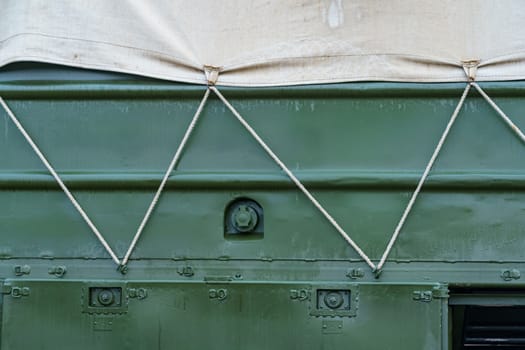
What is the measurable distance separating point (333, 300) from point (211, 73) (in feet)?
4.08

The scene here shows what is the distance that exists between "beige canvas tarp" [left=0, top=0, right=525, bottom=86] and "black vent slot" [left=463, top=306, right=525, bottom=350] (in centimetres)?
132

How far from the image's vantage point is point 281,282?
13.6 ft

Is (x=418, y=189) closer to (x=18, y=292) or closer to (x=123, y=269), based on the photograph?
(x=123, y=269)

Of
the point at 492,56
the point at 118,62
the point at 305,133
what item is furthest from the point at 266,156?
the point at 492,56

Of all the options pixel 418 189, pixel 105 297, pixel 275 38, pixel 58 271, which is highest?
pixel 275 38

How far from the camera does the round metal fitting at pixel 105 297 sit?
4.23m

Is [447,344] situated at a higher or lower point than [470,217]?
lower

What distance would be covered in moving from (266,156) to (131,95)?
0.74m

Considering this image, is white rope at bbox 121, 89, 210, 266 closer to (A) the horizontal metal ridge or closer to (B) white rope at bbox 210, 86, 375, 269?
(A) the horizontal metal ridge

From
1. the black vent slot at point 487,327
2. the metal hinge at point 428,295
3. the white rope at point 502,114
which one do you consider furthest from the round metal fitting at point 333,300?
the white rope at point 502,114

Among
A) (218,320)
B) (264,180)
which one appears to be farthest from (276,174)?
(218,320)

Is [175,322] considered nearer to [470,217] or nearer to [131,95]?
[131,95]

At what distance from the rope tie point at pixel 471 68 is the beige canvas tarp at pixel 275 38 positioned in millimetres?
15

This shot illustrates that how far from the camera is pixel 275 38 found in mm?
4359
